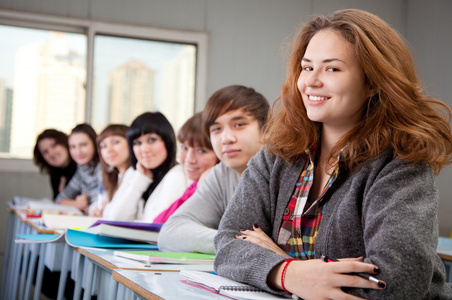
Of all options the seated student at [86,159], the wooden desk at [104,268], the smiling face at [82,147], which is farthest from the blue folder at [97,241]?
the smiling face at [82,147]

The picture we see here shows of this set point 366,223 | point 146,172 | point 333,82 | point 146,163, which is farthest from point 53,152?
point 366,223

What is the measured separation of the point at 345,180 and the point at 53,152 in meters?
4.50

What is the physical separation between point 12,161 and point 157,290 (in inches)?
199

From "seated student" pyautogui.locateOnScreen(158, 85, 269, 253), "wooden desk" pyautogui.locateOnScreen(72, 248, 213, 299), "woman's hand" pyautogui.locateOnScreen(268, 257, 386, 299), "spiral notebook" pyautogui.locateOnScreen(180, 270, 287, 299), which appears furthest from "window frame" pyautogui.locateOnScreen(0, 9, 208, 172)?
"woman's hand" pyautogui.locateOnScreen(268, 257, 386, 299)

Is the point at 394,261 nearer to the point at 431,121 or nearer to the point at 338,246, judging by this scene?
the point at 338,246

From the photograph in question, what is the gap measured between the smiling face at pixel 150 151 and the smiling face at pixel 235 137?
3.39ft

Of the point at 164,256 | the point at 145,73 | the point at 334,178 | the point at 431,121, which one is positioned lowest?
the point at 164,256

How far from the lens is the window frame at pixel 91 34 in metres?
5.71

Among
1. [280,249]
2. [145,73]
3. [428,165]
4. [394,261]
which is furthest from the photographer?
[145,73]

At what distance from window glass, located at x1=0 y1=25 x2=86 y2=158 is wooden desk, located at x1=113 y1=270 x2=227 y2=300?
491cm

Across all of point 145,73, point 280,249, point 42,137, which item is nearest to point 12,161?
point 42,137

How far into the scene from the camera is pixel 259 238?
1.25 m

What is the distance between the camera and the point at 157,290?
106 cm

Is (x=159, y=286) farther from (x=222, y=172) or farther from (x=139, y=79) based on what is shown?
(x=139, y=79)
